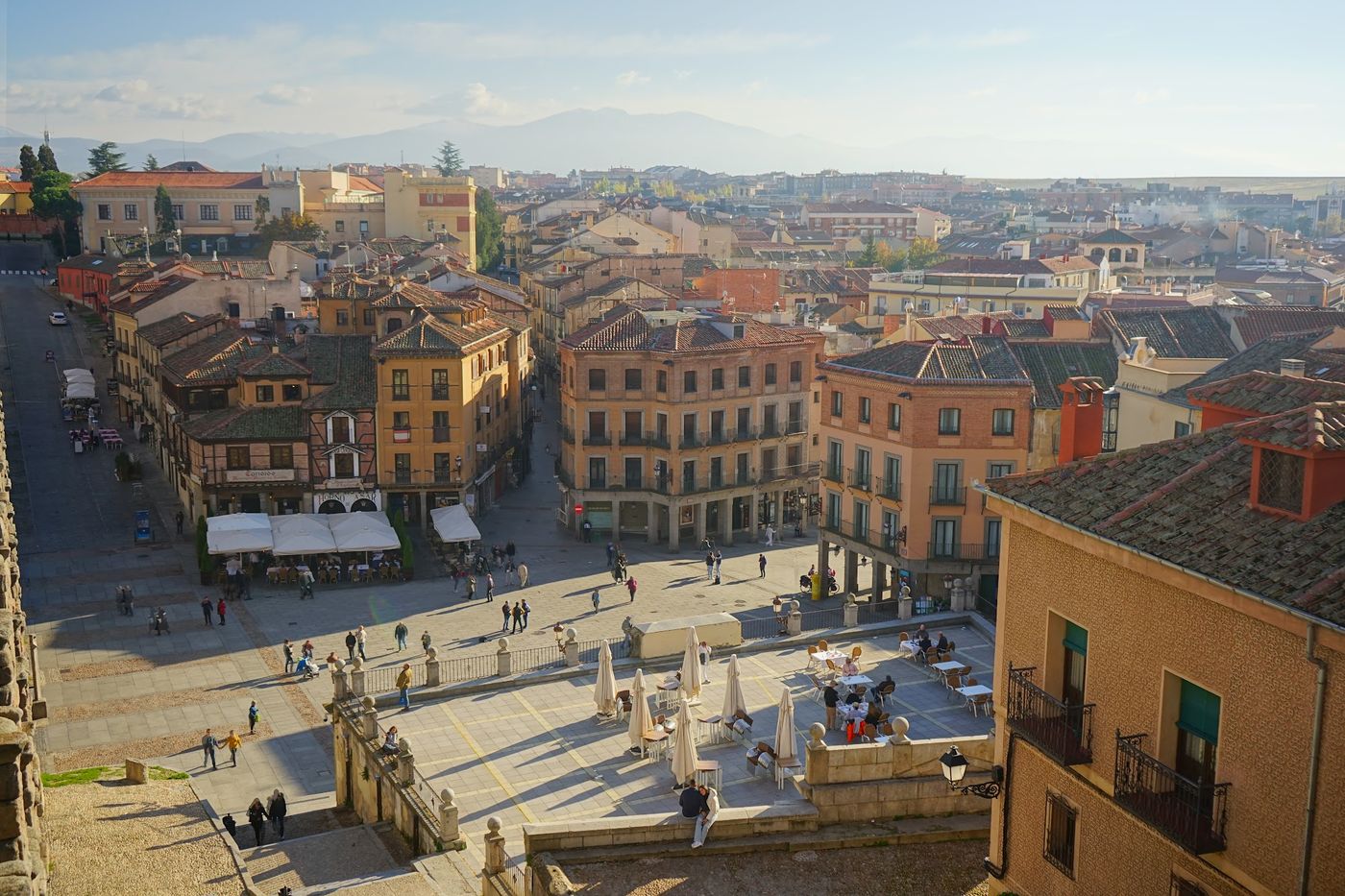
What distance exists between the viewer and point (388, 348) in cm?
6556

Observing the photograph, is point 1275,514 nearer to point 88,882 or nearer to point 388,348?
point 88,882

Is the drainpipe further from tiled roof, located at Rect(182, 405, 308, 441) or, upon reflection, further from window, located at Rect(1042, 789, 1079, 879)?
tiled roof, located at Rect(182, 405, 308, 441)

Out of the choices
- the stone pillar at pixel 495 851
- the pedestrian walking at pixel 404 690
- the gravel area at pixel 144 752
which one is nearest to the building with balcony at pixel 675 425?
the pedestrian walking at pixel 404 690

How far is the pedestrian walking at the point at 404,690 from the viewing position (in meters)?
40.0

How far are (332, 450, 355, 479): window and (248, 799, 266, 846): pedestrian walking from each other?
31744mm

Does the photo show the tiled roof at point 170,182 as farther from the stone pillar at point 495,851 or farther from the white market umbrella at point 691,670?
the stone pillar at point 495,851

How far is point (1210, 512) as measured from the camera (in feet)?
56.6

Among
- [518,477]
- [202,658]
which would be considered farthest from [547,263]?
[202,658]

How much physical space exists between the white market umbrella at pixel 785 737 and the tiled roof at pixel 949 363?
23.2 m

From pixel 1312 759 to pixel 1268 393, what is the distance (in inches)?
341

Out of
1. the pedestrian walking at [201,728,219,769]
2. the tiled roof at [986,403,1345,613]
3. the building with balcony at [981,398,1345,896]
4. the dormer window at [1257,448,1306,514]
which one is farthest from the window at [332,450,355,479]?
the dormer window at [1257,448,1306,514]

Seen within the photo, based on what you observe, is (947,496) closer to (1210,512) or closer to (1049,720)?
(1049,720)

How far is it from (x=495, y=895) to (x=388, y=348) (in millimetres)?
42948

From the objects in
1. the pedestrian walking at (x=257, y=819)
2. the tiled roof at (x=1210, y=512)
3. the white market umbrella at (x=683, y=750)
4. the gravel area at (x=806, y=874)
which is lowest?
the pedestrian walking at (x=257, y=819)
